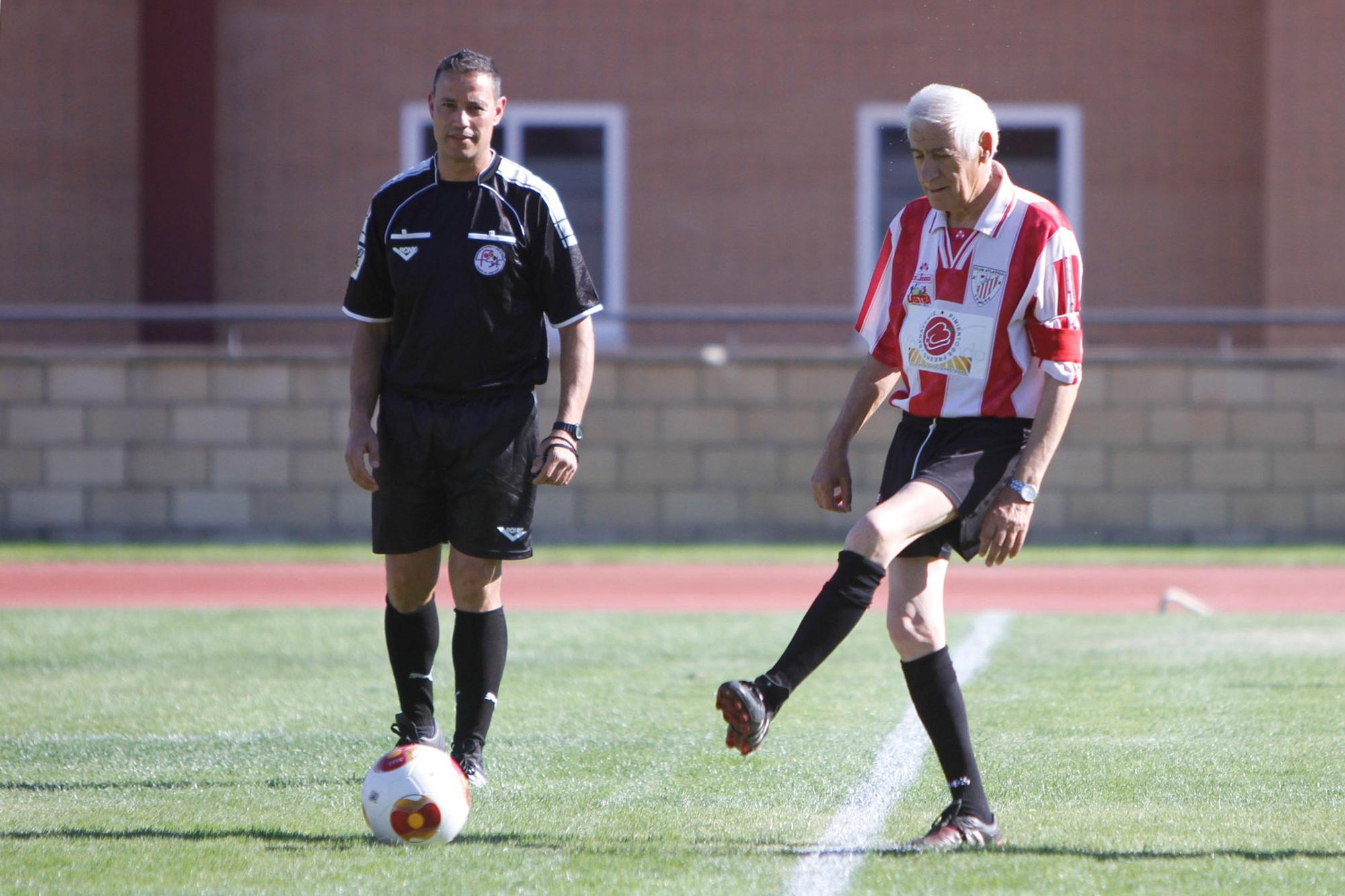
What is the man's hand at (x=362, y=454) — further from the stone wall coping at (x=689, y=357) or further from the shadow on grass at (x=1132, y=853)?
the stone wall coping at (x=689, y=357)

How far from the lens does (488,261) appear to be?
5.00 meters

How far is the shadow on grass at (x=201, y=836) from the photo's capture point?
14.1 feet

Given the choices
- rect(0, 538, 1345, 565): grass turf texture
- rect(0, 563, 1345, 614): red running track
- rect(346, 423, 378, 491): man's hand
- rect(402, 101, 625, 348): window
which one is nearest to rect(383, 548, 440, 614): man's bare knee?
rect(346, 423, 378, 491): man's hand

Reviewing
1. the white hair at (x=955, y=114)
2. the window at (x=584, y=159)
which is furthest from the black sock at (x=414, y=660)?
the window at (x=584, y=159)

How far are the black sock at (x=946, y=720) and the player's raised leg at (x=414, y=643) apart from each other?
65.7 inches

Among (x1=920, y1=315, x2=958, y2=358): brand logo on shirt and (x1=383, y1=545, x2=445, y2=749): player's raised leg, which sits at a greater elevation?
(x1=920, y1=315, x2=958, y2=358): brand logo on shirt

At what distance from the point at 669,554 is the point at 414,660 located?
8.92 metres

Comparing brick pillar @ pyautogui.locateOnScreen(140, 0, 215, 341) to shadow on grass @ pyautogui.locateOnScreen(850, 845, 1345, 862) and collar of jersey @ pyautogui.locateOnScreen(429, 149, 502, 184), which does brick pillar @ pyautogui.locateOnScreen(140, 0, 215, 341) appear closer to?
collar of jersey @ pyautogui.locateOnScreen(429, 149, 502, 184)

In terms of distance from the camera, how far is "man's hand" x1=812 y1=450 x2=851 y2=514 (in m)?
4.51

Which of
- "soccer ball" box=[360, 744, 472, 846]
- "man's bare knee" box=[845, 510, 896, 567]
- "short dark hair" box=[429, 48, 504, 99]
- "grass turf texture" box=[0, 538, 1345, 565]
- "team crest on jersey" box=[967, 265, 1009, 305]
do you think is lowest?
"grass turf texture" box=[0, 538, 1345, 565]

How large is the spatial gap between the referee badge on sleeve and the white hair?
56.5 inches

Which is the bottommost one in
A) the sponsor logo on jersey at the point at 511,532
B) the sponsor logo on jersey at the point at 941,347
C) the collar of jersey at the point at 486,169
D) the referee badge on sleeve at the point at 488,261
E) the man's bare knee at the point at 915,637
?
the man's bare knee at the point at 915,637

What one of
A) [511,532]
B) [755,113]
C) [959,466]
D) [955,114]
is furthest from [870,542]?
[755,113]

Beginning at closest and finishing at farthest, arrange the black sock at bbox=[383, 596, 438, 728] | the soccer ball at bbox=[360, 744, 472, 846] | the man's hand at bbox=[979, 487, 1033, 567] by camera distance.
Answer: the man's hand at bbox=[979, 487, 1033, 567], the soccer ball at bbox=[360, 744, 472, 846], the black sock at bbox=[383, 596, 438, 728]
